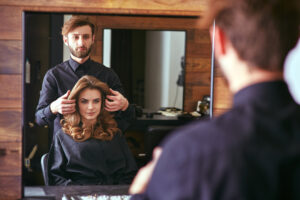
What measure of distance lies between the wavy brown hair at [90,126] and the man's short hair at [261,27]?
1.23 m

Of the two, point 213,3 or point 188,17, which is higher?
point 188,17

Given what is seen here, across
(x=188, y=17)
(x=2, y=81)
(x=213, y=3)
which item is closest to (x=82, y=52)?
(x=2, y=81)

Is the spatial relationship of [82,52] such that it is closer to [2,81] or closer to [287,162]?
[2,81]

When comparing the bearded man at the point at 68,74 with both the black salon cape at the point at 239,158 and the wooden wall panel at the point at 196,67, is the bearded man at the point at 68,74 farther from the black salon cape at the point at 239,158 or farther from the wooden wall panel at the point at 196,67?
the black salon cape at the point at 239,158

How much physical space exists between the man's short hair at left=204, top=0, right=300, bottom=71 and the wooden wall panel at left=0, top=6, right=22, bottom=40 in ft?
4.33

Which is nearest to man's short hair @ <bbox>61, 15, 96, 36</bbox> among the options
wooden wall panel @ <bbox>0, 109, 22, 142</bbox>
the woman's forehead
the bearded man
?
the bearded man

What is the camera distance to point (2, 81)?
183 cm

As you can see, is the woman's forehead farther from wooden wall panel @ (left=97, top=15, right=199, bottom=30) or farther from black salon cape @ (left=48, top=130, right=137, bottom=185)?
wooden wall panel @ (left=97, top=15, right=199, bottom=30)

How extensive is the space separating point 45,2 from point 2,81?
402mm

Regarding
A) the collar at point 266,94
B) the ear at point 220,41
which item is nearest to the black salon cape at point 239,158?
the collar at point 266,94

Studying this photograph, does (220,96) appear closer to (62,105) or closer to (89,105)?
(89,105)

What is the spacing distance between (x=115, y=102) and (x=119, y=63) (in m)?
0.18

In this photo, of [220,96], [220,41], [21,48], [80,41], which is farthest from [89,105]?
[220,41]

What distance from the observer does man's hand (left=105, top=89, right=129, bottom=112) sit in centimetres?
189
